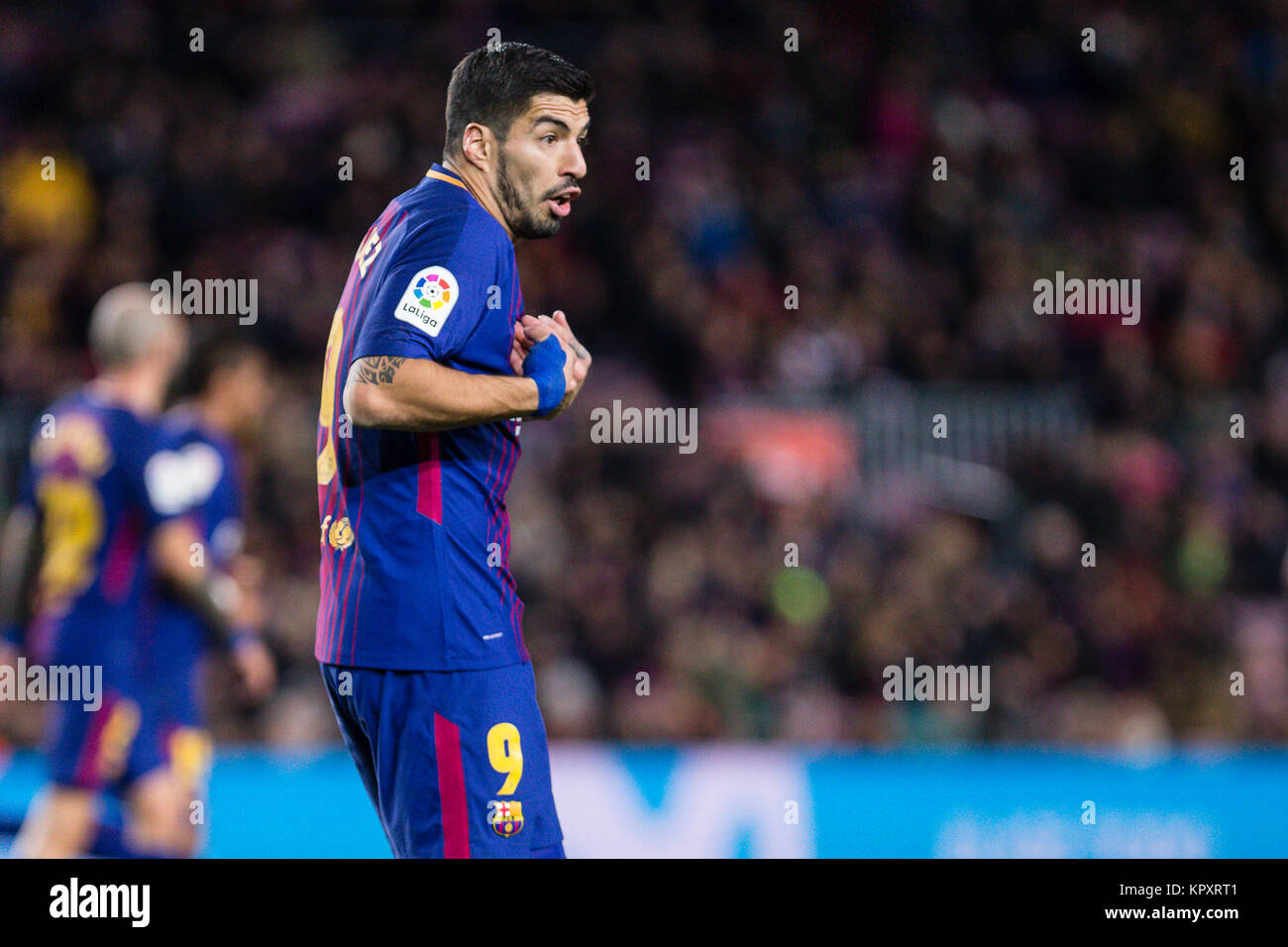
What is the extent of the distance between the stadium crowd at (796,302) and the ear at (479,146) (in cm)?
526

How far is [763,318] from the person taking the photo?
10.2 m

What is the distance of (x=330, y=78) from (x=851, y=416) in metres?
5.42

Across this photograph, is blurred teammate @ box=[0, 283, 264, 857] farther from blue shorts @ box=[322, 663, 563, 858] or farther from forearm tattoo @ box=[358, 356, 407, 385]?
forearm tattoo @ box=[358, 356, 407, 385]

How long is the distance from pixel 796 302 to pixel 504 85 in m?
7.03

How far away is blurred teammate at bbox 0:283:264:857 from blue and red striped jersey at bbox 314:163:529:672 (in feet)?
7.51

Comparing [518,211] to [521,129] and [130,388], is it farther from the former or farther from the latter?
[130,388]

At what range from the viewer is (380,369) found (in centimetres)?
304

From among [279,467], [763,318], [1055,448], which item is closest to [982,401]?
[1055,448]

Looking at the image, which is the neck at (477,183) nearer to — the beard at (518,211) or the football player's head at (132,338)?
the beard at (518,211)

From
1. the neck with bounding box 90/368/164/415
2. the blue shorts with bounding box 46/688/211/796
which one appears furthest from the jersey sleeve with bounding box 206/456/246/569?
the blue shorts with bounding box 46/688/211/796

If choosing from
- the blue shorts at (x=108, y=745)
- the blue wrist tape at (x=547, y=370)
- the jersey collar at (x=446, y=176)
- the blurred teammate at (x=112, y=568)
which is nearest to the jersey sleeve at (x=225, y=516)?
the blurred teammate at (x=112, y=568)

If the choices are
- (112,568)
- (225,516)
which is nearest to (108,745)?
(112,568)

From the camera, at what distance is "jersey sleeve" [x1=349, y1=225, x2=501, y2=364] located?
306cm

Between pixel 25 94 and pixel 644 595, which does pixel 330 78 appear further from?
pixel 644 595
